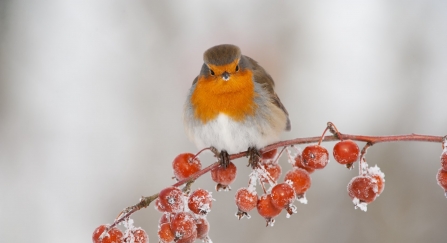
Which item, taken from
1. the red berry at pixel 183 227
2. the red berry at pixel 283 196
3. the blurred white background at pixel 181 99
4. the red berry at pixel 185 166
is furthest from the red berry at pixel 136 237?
the blurred white background at pixel 181 99

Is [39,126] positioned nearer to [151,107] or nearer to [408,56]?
[151,107]

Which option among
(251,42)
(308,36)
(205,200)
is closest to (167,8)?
(251,42)

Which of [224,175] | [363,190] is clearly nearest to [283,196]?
[363,190]

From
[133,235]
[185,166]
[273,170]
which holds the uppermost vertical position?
[185,166]

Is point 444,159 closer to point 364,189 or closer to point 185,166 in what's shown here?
point 364,189

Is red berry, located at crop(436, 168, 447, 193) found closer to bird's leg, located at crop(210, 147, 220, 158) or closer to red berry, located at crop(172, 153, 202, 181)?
red berry, located at crop(172, 153, 202, 181)

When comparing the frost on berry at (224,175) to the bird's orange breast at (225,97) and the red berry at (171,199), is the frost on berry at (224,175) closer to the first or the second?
the red berry at (171,199)

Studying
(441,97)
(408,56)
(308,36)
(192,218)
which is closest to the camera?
(192,218)
